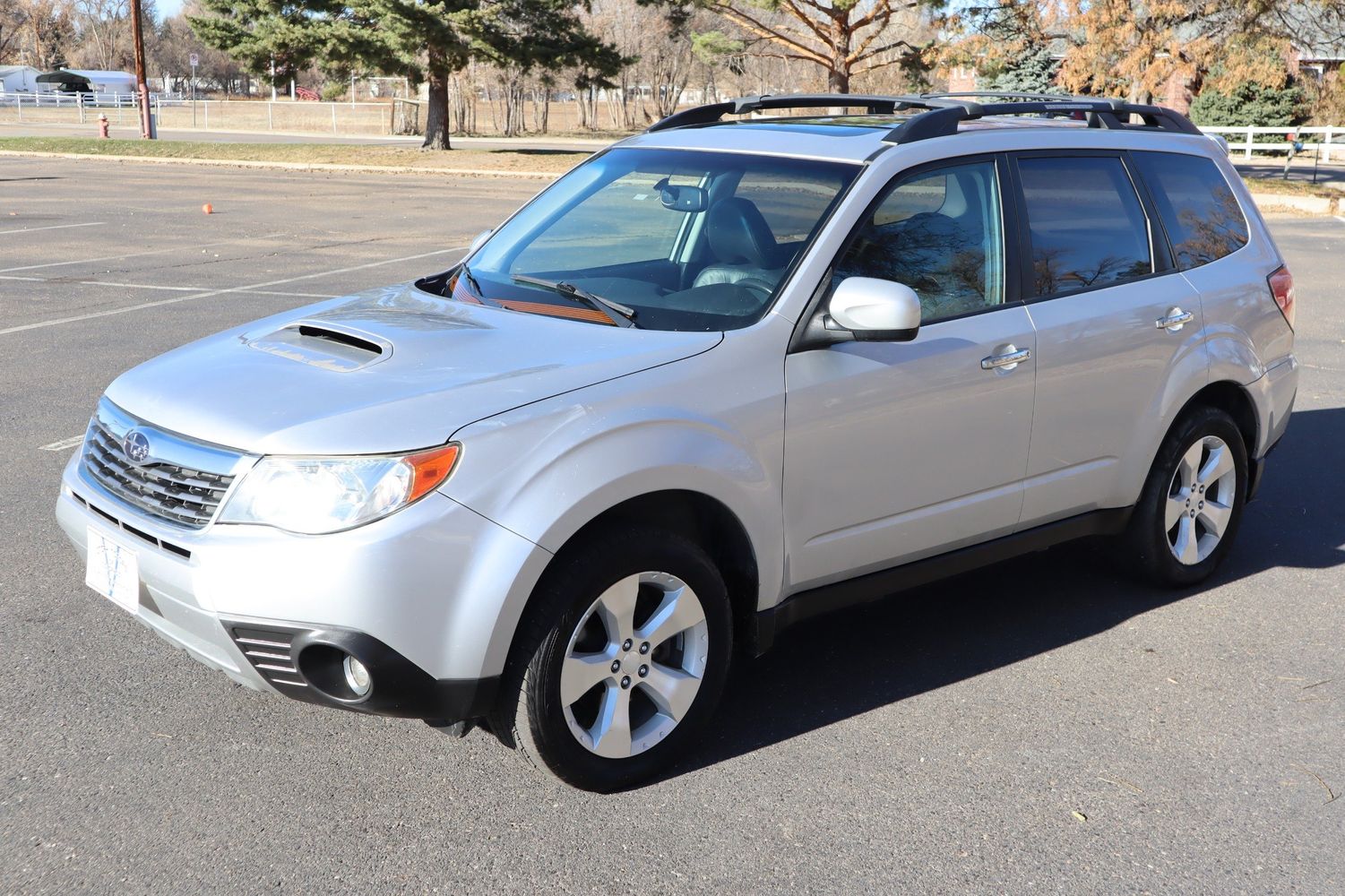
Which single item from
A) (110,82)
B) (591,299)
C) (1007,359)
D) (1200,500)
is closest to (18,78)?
(110,82)

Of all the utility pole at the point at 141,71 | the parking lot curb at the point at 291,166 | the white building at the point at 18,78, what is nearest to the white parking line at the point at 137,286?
the parking lot curb at the point at 291,166

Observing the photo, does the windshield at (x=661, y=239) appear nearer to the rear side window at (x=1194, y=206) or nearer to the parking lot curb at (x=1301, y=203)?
the rear side window at (x=1194, y=206)

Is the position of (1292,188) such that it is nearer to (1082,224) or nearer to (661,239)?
(1082,224)

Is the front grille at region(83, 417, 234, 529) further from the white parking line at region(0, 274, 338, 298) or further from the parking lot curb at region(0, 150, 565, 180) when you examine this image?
the parking lot curb at region(0, 150, 565, 180)

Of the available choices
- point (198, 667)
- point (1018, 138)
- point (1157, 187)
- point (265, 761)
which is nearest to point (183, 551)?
point (265, 761)

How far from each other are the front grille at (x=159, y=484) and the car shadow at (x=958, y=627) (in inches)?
58.9

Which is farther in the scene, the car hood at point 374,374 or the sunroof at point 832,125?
the sunroof at point 832,125

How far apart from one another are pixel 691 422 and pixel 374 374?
2.84 ft

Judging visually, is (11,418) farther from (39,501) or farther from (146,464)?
(146,464)

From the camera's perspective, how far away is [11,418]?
24.5 ft

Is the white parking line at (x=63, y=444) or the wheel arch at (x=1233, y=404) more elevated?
the wheel arch at (x=1233, y=404)

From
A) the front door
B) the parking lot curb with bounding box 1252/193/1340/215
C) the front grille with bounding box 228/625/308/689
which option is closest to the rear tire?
the front door

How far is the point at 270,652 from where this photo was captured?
3217 millimetres

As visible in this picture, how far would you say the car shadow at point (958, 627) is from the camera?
4.20m
